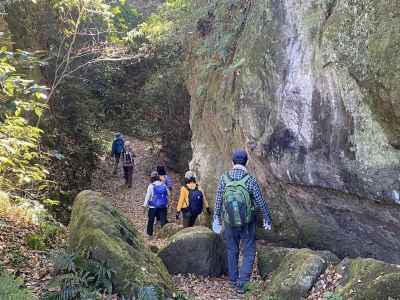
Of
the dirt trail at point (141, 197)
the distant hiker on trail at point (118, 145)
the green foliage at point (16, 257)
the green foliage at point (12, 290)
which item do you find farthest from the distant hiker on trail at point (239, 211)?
the distant hiker on trail at point (118, 145)

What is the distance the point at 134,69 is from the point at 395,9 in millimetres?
21919

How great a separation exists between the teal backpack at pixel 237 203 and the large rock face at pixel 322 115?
3.84 ft

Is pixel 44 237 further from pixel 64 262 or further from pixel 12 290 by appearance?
pixel 12 290

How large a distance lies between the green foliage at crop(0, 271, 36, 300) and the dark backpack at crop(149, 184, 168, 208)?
20.2 ft

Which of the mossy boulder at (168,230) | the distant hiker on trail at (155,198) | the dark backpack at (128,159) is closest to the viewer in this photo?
the mossy boulder at (168,230)

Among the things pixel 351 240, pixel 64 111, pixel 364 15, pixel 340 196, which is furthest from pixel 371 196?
pixel 64 111

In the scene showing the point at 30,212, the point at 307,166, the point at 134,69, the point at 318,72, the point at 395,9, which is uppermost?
the point at 134,69

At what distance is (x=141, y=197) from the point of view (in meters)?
17.5

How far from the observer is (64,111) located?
1623cm

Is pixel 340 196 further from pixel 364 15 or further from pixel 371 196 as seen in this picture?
pixel 364 15

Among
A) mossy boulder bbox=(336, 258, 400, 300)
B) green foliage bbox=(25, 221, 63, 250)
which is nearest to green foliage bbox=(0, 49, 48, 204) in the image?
green foliage bbox=(25, 221, 63, 250)

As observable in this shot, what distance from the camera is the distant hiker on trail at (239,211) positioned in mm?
6551

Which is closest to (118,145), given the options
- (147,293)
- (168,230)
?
(168,230)

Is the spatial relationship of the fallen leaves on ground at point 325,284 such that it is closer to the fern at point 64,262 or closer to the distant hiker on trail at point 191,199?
the fern at point 64,262
